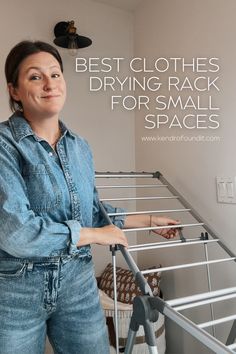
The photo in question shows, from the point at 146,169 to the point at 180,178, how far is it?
0.40 m

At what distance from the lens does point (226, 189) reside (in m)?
1.52

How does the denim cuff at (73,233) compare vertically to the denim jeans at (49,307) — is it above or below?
above

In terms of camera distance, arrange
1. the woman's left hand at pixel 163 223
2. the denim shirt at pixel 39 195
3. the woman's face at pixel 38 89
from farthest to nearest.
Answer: the woman's left hand at pixel 163 223 < the woman's face at pixel 38 89 < the denim shirt at pixel 39 195

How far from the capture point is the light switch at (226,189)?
1481mm

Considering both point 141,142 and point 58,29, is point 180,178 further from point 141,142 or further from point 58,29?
point 58,29

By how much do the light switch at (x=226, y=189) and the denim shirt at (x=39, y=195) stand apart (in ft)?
2.39

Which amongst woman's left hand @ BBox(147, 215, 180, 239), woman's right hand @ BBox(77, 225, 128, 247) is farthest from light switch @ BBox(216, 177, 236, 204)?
woman's right hand @ BBox(77, 225, 128, 247)

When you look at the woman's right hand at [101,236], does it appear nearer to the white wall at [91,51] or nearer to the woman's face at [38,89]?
the woman's face at [38,89]

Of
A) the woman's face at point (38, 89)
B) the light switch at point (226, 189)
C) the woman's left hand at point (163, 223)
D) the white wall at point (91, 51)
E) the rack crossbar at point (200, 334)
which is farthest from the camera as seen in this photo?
the white wall at point (91, 51)

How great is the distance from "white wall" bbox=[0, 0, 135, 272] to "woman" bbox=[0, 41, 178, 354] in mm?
1097

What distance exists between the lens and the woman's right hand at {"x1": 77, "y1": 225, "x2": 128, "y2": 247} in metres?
0.91

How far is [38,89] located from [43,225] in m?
0.39

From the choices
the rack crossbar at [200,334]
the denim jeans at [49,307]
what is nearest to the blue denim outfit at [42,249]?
the denim jeans at [49,307]

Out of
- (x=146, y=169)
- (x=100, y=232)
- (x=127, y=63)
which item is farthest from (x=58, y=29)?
(x=100, y=232)
